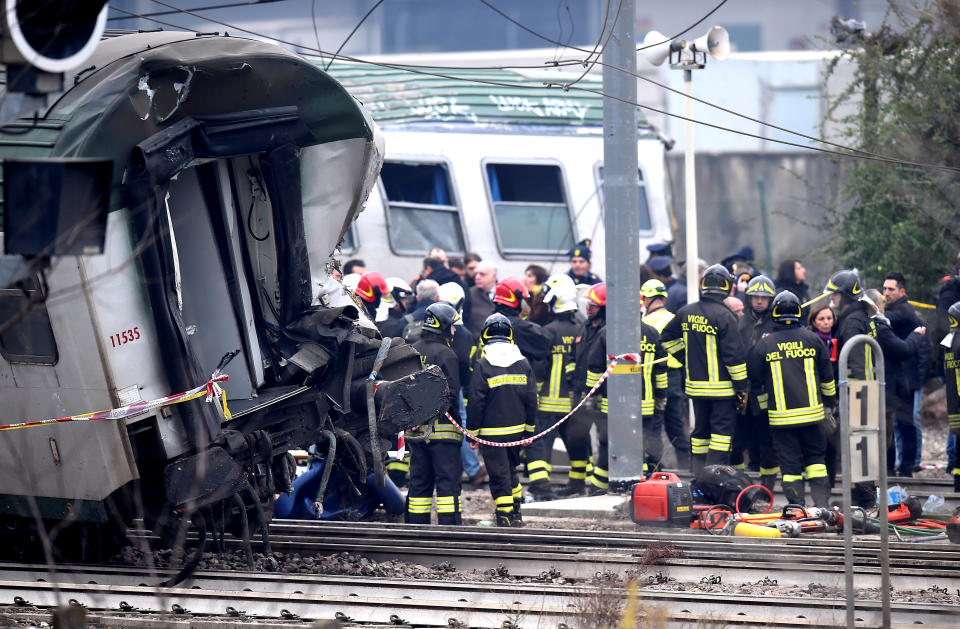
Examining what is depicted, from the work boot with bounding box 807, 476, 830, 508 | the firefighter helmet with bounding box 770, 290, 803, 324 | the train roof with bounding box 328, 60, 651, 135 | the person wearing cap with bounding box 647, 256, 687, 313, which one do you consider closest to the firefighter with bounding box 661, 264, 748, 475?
the firefighter helmet with bounding box 770, 290, 803, 324

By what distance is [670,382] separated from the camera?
13.1 metres

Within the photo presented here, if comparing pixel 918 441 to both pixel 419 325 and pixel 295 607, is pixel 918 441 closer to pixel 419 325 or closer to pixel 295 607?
pixel 419 325

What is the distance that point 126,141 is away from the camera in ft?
24.9

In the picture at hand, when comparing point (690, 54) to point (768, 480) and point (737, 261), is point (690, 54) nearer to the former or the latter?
point (737, 261)

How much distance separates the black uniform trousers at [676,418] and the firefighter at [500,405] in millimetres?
2586

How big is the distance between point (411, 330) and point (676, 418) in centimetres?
299

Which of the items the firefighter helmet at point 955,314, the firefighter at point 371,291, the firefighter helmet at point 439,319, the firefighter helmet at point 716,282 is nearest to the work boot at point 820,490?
the firefighter helmet at point 955,314

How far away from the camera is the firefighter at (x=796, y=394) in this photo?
1102 centimetres

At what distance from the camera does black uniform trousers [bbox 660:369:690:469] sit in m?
13.1

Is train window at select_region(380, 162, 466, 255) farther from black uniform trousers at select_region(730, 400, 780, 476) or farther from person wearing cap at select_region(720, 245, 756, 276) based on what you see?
black uniform trousers at select_region(730, 400, 780, 476)

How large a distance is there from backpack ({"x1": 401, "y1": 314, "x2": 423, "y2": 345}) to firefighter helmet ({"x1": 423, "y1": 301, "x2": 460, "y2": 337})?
0.94m

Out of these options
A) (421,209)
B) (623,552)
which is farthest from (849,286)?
(421,209)

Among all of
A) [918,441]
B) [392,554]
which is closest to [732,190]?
[918,441]

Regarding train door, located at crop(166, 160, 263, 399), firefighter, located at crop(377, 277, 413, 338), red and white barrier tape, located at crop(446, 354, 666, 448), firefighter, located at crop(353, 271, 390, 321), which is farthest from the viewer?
firefighter, located at crop(377, 277, 413, 338)
